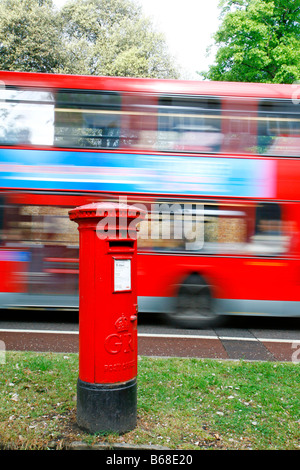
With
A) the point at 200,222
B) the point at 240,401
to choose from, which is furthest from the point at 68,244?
the point at 240,401

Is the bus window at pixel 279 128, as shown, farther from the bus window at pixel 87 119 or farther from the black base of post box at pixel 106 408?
the black base of post box at pixel 106 408

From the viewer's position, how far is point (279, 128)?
24.3 ft

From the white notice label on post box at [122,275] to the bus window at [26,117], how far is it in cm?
448

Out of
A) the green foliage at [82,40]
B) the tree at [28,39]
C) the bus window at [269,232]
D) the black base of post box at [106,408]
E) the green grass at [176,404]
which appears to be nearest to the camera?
the green grass at [176,404]

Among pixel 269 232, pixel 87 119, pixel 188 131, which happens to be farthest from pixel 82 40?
pixel 269 232

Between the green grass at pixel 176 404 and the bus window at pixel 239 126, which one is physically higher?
the bus window at pixel 239 126

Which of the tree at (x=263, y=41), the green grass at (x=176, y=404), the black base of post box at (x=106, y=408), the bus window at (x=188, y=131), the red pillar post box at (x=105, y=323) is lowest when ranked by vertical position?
the green grass at (x=176, y=404)

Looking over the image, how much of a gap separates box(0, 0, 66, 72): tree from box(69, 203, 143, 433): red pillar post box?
21602 mm

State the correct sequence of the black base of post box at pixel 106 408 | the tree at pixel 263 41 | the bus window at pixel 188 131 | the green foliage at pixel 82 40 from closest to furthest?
the black base of post box at pixel 106 408 < the bus window at pixel 188 131 < the tree at pixel 263 41 < the green foliage at pixel 82 40

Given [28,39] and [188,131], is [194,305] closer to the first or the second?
[188,131]

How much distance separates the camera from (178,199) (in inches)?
288

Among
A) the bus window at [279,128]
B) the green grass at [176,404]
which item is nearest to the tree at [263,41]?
the bus window at [279,128]

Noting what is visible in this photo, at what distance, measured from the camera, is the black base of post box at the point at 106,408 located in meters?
3.45
